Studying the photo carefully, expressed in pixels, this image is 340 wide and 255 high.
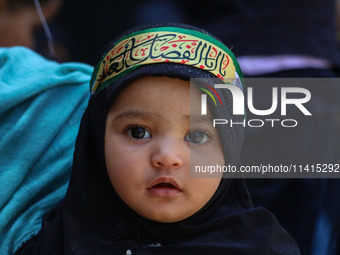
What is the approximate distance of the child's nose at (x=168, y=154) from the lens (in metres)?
1.35

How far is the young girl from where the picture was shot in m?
1.40

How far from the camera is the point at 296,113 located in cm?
228

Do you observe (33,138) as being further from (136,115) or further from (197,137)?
(197,137)

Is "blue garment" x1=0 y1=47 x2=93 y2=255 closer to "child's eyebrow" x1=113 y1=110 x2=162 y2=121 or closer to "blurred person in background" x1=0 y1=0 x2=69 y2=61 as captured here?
"child's eyebrow" x1=113 y1=110 x2=162 y2=121

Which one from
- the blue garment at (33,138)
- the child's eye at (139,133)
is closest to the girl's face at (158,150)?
the child's eye at (139,133)

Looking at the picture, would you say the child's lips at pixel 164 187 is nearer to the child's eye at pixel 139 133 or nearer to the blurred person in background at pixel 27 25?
the child's eye at pixel 139 133

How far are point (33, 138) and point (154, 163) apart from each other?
46 cm

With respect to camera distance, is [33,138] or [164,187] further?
[33,138]

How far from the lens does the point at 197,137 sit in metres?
1.45

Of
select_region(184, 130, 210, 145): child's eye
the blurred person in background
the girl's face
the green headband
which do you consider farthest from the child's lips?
the blurred person in background

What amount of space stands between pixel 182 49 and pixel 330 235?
41.7 inches

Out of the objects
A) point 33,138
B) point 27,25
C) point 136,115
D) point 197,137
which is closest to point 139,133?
point 136,115

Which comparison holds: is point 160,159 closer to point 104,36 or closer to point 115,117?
point 115,117

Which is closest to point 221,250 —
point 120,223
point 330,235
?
point 120,223
